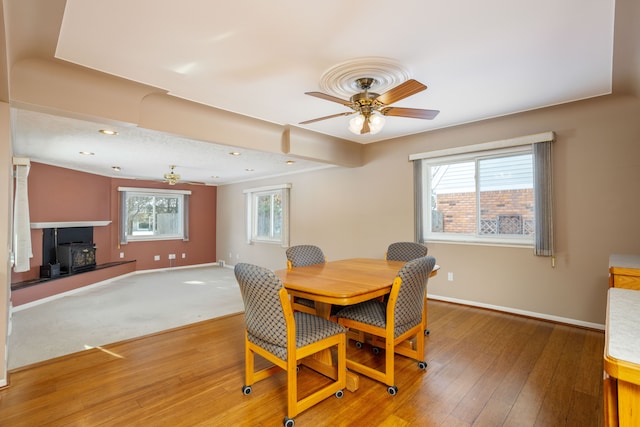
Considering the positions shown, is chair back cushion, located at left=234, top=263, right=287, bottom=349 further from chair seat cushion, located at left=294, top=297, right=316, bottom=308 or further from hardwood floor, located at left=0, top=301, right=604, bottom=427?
chair seat cushion, located at left=294, top=297, right=316, bottom=308

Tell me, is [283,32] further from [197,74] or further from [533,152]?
[533,152]

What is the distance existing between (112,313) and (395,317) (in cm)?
388

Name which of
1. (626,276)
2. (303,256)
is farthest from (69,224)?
(626,276)

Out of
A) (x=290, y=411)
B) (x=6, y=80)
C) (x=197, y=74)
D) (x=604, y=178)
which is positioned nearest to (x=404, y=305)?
(x=290, y=411)

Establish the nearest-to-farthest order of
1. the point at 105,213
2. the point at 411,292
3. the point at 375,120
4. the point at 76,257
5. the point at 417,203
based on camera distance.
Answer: the point at 411,292 < the point at 375,120 < the point at 417,203 < the point at 76,257 < the point at 105,213

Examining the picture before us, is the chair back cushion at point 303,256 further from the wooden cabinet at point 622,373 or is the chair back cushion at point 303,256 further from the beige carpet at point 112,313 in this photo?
the wooden cabinet at point 622,373

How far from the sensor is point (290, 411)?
5.91 feet

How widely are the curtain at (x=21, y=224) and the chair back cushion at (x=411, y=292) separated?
4.84 m

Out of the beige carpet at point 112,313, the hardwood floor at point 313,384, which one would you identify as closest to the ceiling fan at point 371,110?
the hardwood floor at point 313,384

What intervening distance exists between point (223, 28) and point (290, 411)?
236cm

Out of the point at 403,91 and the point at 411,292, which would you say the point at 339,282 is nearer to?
the point at 411,292

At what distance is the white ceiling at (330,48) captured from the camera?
70.1 inches

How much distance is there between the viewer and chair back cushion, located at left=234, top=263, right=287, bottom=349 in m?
1.79

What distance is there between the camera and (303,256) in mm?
3203
